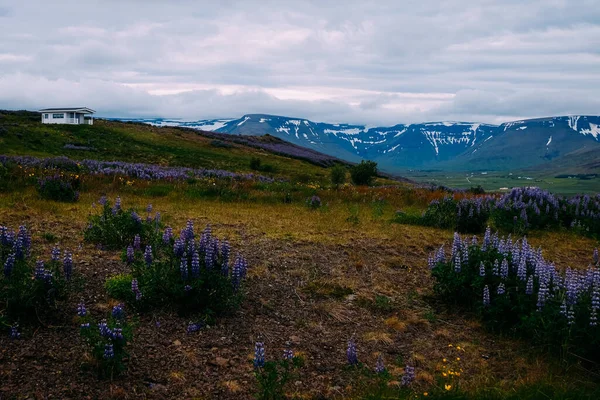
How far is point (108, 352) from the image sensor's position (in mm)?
4570

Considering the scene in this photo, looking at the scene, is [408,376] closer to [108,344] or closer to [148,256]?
[108,344]

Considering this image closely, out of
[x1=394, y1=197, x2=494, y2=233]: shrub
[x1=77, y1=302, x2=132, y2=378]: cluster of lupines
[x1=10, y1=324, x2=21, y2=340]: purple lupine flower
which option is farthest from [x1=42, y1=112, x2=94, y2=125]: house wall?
[x1=77, y1=302, x2=132, y2=378]: cluster of lupines

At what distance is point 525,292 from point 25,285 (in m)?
6.12

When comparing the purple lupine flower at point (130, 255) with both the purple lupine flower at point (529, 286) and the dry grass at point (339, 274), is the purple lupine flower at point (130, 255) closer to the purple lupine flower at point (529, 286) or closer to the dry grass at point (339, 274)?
the dry grass at point (339, 274)

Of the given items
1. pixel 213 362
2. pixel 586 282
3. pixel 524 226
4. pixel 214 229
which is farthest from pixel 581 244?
pixel 213 362

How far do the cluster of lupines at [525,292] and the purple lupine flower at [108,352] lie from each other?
4.64 m

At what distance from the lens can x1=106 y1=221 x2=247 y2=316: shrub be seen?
19.9 ft

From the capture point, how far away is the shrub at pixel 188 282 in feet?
19.9

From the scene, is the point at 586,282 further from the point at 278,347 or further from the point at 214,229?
the point at 214,229

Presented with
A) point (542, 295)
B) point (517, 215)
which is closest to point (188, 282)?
point (542, 295)

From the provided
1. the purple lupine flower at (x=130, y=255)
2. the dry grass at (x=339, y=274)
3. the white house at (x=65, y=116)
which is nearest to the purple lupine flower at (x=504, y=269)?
the dry grass at (x=339, y=274)

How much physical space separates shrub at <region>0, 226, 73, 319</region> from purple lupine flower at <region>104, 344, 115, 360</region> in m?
1.38

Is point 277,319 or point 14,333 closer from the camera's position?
point 14,333

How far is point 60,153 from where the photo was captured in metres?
36.5
